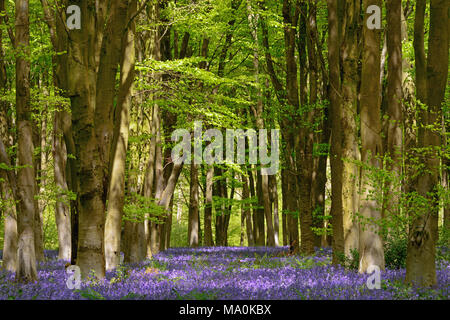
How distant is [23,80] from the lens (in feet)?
34.9

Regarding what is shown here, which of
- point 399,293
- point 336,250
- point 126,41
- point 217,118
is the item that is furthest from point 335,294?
point 217,118

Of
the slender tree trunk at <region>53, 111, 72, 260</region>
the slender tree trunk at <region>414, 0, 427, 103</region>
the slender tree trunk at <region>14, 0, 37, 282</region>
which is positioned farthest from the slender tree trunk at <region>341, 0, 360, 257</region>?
the slender tree trunk at <region>53, 111, 72, 260</region>

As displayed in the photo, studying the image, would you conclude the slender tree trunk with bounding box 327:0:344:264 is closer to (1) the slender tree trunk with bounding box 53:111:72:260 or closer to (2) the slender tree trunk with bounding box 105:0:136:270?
(2) the slender tree trunk with bounding box 105:0:136:270

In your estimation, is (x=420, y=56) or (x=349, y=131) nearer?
(x=420, y=56)

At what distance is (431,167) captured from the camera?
8.15 meters

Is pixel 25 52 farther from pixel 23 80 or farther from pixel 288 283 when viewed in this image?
pixel 288 283

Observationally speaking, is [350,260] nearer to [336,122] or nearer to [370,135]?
[370,135]

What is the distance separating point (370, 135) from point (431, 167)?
7.47ft

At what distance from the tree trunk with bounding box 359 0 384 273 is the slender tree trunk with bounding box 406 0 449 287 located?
154 centimetres

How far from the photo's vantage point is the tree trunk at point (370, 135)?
398 inches

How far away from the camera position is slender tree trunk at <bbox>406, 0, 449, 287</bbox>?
822 cm

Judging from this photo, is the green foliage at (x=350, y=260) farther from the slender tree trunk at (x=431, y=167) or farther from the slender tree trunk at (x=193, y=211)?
the slender tree trunk at (x=193, y=211)

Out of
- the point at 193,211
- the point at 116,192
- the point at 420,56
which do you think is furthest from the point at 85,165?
the point at 193,211

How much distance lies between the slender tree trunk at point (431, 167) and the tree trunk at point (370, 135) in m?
1.54
